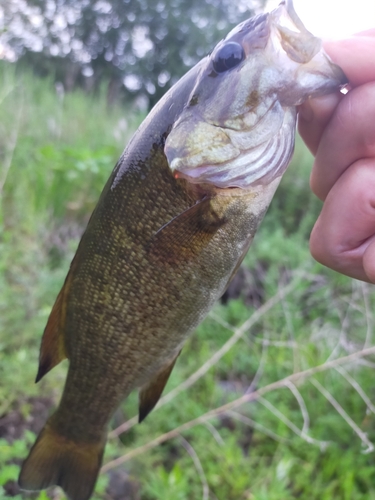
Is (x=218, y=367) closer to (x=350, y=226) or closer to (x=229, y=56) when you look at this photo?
(x=350, y=226)

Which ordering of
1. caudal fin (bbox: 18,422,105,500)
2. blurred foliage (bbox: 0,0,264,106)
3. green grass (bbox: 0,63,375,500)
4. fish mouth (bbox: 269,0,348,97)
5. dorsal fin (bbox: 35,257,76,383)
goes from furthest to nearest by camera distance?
blurred foliage (bbox: 0,0,264,106) < green grass (bbox: 0,63,375,500) < caudal fin (bbox: 18,422,105,500) < dorsal fin (bbox: 35,257,76,383) < fish mouth (bbox: 269,0,348,97)

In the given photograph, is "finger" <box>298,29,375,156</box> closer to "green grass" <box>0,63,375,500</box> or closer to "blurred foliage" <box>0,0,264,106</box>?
"green grass" <box>0,63,375,500</box>

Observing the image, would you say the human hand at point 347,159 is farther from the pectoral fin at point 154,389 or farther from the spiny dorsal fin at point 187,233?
the pectoral fin at point 154,389

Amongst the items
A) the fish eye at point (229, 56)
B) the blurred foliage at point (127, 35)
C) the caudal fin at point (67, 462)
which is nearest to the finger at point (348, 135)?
the fish eye at point (229, 56)

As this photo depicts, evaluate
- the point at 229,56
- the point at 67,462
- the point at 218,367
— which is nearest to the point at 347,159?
the point at 229,56

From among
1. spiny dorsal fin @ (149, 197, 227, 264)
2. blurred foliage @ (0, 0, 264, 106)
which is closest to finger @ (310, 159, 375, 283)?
spiny dorsal fin @ (149, 197, 227, 264)

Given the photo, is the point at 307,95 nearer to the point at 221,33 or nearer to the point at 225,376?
the point at 225,376

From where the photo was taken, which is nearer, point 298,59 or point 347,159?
point 298,59

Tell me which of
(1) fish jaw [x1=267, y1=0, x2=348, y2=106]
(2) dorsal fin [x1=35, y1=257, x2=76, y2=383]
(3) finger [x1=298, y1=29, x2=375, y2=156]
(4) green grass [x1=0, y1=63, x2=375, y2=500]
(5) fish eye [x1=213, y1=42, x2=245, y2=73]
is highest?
(5) fish eye [x1=213, y1=42, x2=245, y2=73]
